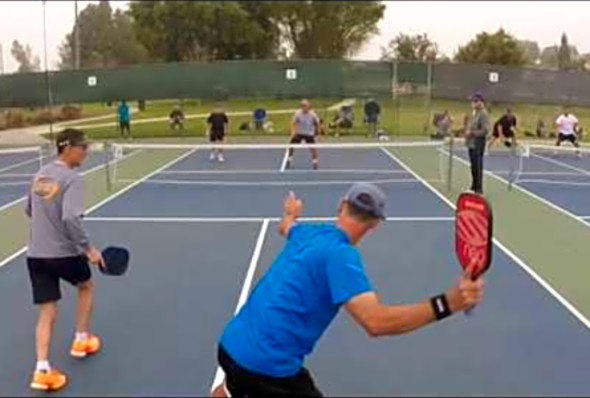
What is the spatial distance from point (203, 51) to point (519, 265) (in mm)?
32578

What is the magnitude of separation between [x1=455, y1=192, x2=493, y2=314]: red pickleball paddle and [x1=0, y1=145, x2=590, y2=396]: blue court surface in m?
Answer: 2.17

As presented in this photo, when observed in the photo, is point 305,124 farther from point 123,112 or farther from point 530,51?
point 530,51

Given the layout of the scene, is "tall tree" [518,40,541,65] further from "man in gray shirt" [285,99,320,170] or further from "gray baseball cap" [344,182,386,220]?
"gray baseball cap" [344,182,386,220]

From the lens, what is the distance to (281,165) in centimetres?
1862

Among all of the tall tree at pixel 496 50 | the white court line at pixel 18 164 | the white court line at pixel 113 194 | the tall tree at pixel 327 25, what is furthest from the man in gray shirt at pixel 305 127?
the tall tree at pixel 496 50

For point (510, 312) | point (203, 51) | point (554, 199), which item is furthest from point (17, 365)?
point (203, 51)

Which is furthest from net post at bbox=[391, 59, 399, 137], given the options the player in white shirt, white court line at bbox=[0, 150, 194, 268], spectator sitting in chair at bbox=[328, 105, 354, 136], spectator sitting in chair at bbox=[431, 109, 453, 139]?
the player in white shirt

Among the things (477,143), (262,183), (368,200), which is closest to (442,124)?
(262,183)

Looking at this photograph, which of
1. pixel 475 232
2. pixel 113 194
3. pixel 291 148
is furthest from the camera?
pixel 291 148

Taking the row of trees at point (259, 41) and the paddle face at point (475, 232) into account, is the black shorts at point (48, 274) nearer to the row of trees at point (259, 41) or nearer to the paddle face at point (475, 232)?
the paddle face at point (475, 232)

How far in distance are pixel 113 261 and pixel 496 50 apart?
107ft

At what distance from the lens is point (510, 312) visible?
20.7ft

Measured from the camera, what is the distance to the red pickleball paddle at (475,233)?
2574 mm

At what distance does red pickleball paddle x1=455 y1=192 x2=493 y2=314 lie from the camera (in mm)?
2574
